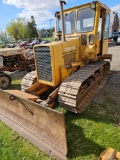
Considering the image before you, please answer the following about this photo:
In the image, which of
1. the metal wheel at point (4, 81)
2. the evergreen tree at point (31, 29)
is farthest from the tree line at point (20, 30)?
the metal wheel at point (4, 81)

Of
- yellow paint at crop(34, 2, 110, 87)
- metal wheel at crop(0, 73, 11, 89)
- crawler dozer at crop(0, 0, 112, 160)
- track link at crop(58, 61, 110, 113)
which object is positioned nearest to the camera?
crawler dozer at crop(0, 0, 112, 160)

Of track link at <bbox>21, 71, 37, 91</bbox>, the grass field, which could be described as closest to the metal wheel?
track link at <bbox>21, 71, 37, 91</bbox>

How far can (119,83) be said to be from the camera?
22.1ft

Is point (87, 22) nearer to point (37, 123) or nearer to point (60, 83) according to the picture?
point (60, 83)

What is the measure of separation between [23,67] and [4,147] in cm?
617

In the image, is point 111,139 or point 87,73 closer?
point 111,139

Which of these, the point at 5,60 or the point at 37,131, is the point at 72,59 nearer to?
the point at 37,131

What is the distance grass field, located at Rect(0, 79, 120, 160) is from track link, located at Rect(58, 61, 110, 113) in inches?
11.7

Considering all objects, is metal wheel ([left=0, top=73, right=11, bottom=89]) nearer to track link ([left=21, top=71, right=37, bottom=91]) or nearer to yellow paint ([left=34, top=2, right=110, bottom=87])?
track link ([left=21, top=71, right=37, bottom=91])

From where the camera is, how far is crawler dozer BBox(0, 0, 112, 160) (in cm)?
347

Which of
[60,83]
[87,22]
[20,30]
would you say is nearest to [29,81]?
[60,83]

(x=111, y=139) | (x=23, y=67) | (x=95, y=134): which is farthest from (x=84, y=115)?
(x=23, y=67)

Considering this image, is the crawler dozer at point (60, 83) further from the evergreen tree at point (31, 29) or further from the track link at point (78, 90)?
the evergreen tree at point (31, 29)

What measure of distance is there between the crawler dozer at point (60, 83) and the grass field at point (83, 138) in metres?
0.19
